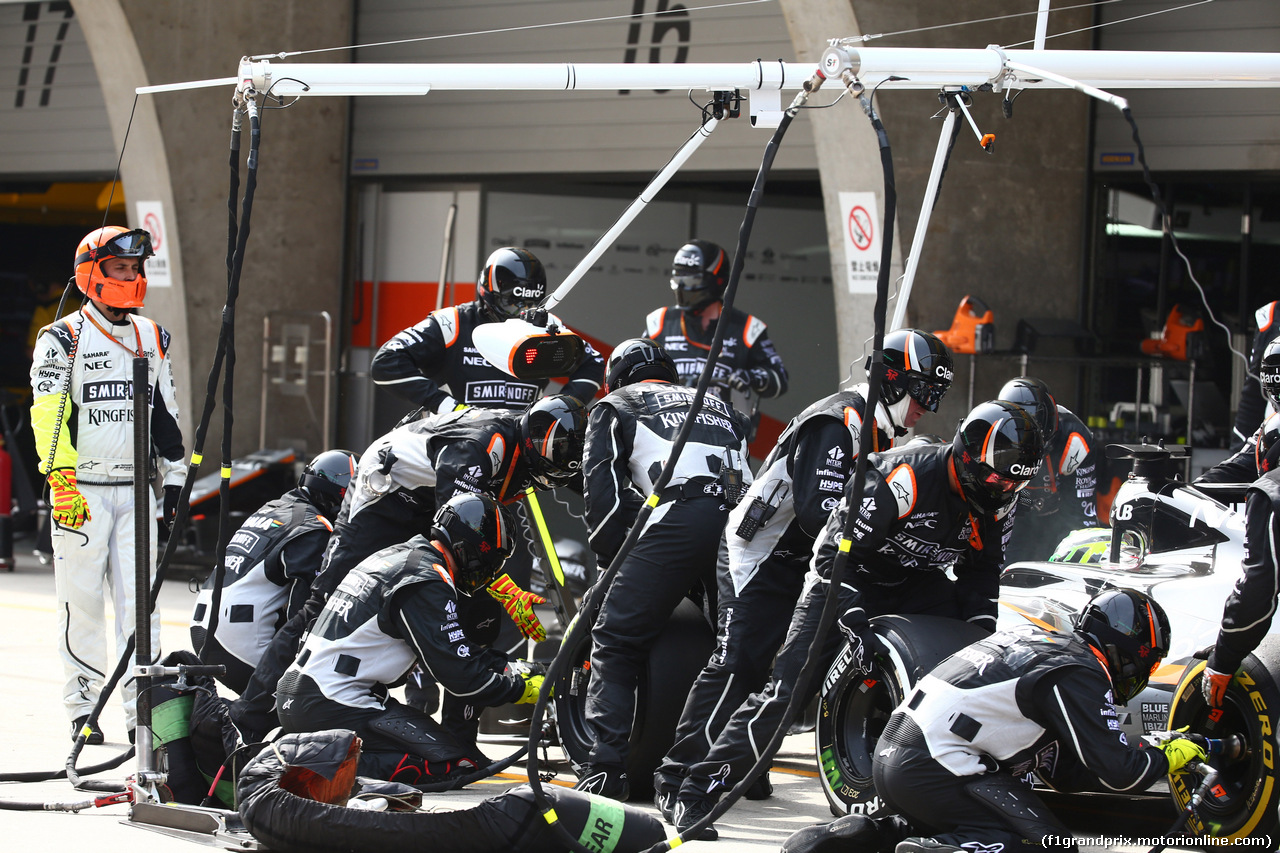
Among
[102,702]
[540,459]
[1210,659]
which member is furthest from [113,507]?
[1210,659]

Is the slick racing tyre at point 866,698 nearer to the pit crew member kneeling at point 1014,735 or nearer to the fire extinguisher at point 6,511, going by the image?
the pit crew member kneeling at point 1014,735

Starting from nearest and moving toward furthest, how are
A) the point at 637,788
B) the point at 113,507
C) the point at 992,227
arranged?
the point at 637,788, the point at 113,507, the point at 992,227

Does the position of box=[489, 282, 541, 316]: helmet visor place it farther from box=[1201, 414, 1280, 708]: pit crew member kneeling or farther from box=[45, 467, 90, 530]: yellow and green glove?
box=[1201, 414, 1280, 708]: pit crew member kneeling

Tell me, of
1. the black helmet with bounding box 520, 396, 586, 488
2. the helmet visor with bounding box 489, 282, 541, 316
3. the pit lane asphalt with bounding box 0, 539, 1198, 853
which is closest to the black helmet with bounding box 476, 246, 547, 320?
the helmet visor with bounding box 489, 282, 541, 316

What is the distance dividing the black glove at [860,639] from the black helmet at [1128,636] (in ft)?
2.66

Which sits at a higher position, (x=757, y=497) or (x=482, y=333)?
(x=482, y=333)

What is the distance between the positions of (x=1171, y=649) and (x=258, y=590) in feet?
12.4

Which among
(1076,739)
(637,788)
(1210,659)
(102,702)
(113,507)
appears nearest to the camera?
(1076,739)

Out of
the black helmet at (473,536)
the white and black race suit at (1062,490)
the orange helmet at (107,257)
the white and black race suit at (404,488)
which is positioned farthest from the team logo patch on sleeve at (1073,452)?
the orange helmet at (107,257)

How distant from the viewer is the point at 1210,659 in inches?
173

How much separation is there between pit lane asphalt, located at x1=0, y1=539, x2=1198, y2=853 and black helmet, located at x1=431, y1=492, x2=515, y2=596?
847 mm

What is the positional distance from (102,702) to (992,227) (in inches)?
297

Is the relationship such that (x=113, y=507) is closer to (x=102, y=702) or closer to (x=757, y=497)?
(x=102, y=702)

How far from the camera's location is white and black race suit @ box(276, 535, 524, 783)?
16.2ft
